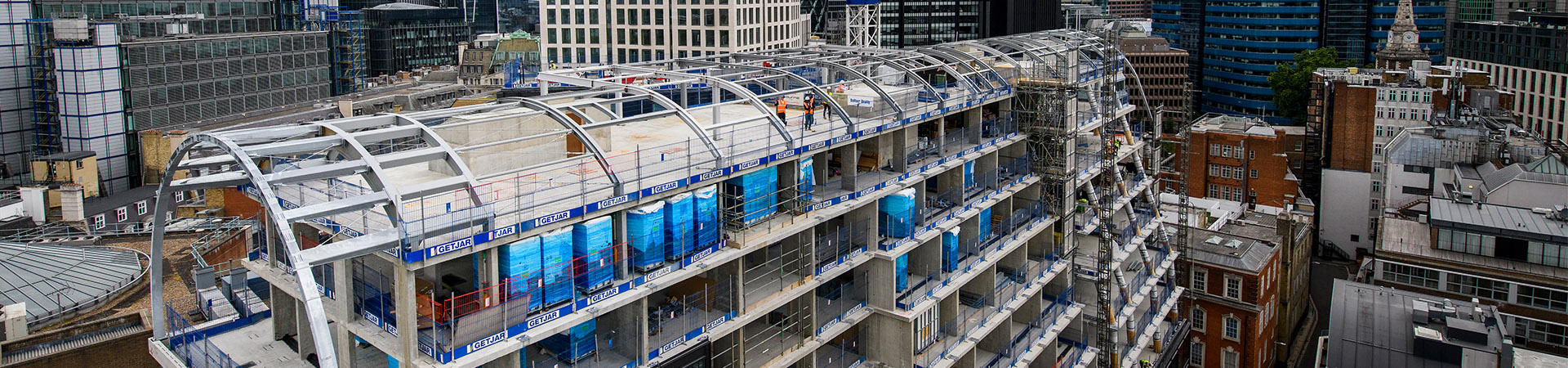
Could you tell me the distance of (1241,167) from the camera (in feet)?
266

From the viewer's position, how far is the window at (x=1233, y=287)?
174 ft

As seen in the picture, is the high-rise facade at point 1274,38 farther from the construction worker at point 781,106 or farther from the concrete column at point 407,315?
the concrete column at point 407,315

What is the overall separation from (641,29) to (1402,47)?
7780 cm

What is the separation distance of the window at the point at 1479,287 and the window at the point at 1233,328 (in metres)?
9.36

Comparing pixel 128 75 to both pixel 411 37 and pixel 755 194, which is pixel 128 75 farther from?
pixel 411 37

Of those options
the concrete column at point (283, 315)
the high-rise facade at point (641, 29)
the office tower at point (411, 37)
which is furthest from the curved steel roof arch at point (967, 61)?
the office tower at point (411, 37)

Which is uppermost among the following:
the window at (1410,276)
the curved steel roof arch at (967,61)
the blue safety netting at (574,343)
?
the curved steel roof arch at (967,61)

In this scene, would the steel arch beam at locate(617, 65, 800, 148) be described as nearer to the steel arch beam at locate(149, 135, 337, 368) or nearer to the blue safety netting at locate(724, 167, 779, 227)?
the blue safety netting at locate(724, 167, 779, 227)

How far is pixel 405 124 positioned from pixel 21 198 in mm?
41814

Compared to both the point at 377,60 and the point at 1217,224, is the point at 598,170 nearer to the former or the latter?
the point at 1217,224

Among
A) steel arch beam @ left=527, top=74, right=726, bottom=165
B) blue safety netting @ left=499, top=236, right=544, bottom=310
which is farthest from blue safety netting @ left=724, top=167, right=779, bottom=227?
blue safety netting @ left=499, top=236, right=544, bottom=310

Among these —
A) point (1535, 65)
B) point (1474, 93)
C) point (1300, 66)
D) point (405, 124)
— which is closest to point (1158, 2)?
point (1300, 66)

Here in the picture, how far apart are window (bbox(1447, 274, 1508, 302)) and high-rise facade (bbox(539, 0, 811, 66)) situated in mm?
53368

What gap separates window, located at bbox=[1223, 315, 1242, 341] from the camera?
53656mm
